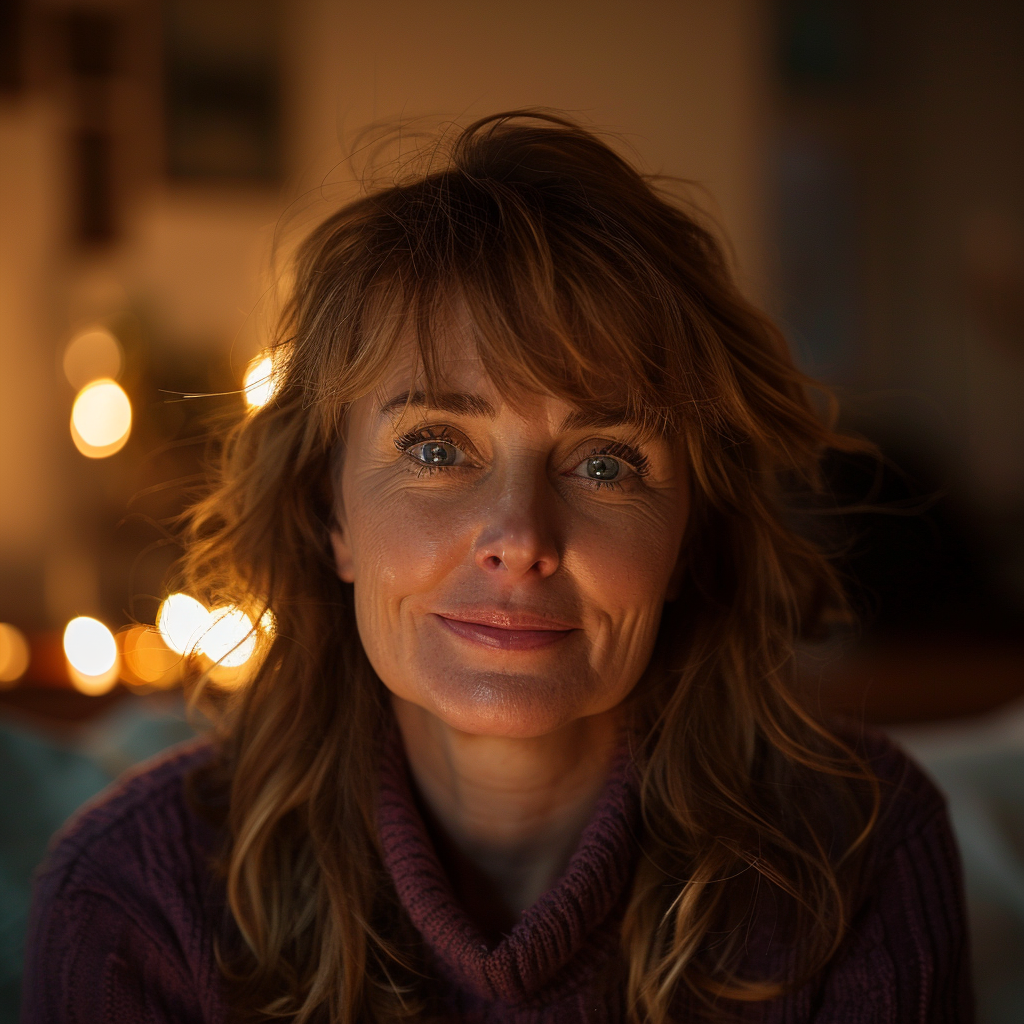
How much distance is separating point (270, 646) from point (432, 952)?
35 cm

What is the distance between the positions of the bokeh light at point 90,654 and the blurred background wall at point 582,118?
129cm

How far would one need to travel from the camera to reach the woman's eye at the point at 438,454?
943 mm

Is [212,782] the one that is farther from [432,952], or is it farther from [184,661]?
[432,952]

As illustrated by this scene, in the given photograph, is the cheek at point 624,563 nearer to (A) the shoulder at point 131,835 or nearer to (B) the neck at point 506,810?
(B) the neck at point 506,810

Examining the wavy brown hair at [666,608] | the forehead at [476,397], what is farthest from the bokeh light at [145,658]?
the forehead at [476,397]

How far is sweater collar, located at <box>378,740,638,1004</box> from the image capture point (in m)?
0.98

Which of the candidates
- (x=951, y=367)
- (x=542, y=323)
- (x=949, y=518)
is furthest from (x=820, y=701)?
(x=951, y=367)

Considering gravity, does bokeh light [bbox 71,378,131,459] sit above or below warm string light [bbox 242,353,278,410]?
below

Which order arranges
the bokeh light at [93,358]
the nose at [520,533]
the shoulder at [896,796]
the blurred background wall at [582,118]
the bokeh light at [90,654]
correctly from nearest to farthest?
the nose at [520,533] < the shoulder at [896,796] < the bokeh light at [90,654] < the bokeh light at [93,358] < the blurred background wall at [582,118]

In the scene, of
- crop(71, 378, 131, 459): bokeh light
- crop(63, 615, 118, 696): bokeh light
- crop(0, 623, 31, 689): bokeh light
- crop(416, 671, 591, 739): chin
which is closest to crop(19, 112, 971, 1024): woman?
crop(416, 671, 591, 739): chin

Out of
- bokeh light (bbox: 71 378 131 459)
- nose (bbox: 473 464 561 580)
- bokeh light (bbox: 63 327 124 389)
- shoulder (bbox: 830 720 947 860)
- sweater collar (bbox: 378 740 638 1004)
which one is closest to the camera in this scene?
nose (bbox: 473 464 561 580)

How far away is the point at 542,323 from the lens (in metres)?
0.89

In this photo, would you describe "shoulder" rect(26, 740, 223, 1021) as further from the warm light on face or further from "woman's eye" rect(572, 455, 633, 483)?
"woman's eye" rect(572, 455, 633, 483)

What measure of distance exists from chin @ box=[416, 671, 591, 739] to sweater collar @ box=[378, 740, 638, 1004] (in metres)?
0.17
